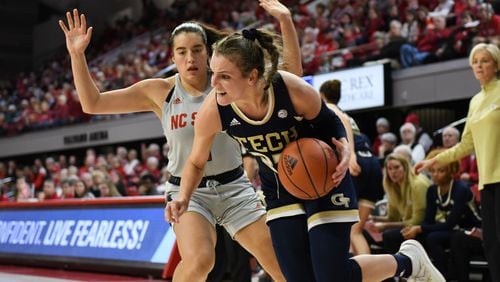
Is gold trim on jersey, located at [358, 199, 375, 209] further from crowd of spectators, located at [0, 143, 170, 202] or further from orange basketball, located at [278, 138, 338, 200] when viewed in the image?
crowd of spectators, located at [0, 143, 170, 202]

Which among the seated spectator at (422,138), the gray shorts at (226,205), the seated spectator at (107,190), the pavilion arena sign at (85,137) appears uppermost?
the gray shorts at (226,205)

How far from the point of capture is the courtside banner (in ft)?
24.8

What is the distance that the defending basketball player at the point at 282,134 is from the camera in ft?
10.7

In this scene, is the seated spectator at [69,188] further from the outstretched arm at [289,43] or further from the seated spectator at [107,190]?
the outstretched arm at [289,43]

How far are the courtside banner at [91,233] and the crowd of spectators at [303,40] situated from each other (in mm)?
5363

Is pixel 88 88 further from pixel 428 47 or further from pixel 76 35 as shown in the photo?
pixel 428 47

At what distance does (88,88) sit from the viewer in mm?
3834

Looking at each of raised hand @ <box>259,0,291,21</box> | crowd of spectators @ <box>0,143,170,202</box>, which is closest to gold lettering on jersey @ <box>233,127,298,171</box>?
raised hand @ <box>259,0,291,21</box>

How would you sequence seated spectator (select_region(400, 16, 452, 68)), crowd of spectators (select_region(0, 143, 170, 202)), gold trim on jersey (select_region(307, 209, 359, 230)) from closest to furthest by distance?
gold trim on jersey (select_region(307, 209, 359, 230))
crowd of spectators (select_region(0, 143, 170, 202))
seated spectator (select_region(400, 16, 452, 68))

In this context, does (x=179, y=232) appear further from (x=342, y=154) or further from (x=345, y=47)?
(x=345, y=47)

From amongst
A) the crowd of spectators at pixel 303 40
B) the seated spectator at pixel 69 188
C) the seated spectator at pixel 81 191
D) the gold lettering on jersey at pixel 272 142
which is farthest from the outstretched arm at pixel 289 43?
the seated spectator at pixel 69 188

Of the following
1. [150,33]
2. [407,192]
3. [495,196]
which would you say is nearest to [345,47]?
[407,192]

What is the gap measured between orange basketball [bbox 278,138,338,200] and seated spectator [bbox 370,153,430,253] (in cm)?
330

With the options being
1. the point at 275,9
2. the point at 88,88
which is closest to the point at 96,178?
the point at 88,88
